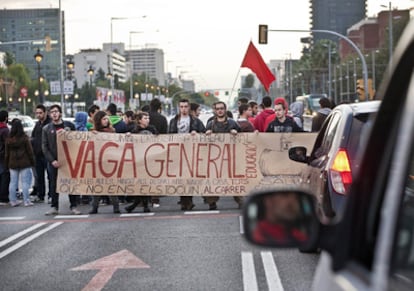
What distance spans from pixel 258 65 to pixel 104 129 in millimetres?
10210

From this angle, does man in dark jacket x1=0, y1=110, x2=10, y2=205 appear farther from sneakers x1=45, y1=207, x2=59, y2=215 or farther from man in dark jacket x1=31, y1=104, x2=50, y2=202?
sneakers x1=45, y1=207, x2=59, y2=215

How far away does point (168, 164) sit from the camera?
15914 millimetres

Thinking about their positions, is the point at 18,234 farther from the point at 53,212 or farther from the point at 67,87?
the point at 67,87

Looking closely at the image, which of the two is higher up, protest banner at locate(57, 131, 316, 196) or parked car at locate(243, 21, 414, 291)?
parked car at locate(243, 21, 414, 291)

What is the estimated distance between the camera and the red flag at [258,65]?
25.5 m

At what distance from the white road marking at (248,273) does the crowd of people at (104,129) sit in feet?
17.5

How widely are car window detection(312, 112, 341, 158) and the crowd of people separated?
18.7 feet

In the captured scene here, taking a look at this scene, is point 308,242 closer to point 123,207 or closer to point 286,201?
point 286,201

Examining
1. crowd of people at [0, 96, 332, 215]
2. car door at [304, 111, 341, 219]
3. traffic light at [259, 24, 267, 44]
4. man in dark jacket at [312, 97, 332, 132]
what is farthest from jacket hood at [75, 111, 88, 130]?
traffic light at [259, 24, 267, 44]

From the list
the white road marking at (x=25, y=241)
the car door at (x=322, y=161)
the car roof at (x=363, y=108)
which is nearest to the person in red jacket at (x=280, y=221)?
the car door at (x=322, y=161)

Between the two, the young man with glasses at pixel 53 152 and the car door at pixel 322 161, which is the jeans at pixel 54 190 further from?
the car door at pixel 322 161

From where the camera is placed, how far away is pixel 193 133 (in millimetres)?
15859

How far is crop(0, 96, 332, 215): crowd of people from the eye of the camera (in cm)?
1588

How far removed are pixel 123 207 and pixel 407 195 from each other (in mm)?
13661
